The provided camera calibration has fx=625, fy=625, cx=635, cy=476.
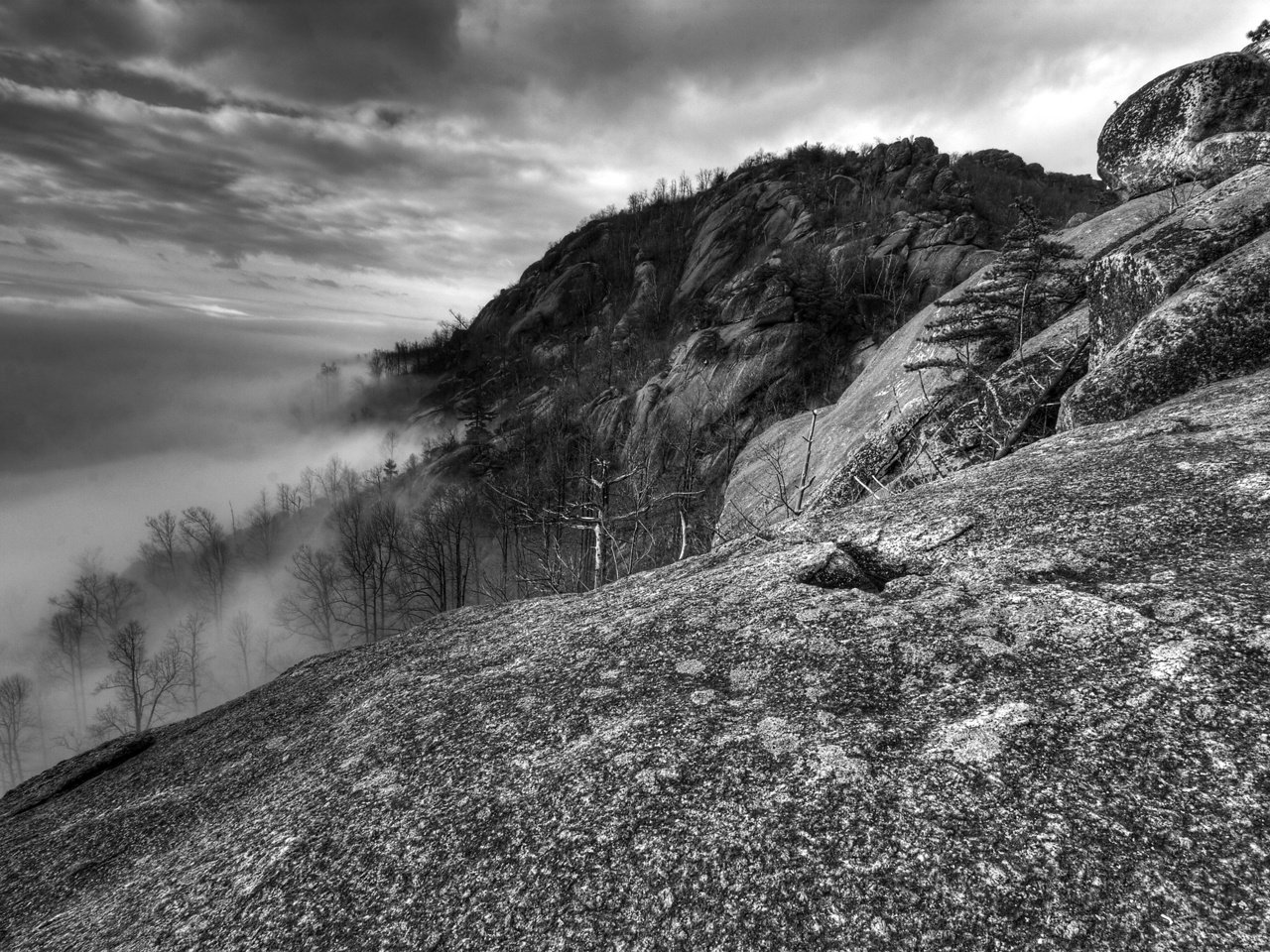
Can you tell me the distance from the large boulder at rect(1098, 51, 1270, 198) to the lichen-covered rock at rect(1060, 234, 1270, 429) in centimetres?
664

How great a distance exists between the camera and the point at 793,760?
1.99 metres

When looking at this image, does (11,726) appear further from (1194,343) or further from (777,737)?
(1194,343)

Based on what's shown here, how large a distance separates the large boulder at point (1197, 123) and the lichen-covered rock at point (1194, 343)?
6.64 metres

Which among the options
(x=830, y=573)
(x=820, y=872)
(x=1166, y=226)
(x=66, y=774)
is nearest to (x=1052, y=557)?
(x=830, y=573)

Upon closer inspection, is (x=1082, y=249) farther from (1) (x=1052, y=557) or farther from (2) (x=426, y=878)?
(2) (x=426, y=878)

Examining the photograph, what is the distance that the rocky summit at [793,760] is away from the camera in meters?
1.55

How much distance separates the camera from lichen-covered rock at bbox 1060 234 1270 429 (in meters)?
5.25

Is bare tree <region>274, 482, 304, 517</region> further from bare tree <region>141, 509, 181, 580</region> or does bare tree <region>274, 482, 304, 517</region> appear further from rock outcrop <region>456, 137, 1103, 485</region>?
rock outcrop <region>456, 137, 1103, 485</region>

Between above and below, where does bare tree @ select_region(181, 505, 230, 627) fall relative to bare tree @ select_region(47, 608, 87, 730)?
above

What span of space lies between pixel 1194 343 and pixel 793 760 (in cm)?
592

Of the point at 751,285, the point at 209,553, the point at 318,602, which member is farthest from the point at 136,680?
the point at 751,285

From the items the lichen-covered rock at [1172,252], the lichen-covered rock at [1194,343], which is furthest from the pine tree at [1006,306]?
the lichen-covered rock at [1194,343]

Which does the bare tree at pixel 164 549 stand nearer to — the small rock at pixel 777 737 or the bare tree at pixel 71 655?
the bare tree at pixel 71 655

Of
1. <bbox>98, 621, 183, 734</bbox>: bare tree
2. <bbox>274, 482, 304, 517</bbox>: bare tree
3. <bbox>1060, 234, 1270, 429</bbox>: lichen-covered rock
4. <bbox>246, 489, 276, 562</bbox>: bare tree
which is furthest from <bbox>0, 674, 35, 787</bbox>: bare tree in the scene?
<bbox>1060, 234, 1270, 429</bbox>: lichen-covered rock
